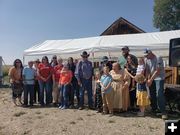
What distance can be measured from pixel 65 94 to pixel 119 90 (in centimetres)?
200

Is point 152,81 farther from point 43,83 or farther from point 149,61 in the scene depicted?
point 43,83

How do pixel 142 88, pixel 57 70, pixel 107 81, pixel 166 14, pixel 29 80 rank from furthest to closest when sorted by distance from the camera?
pixel 166 14 < pixel 29 80 < pixel 57 70 < pixel 107 81 < pixel 142 88

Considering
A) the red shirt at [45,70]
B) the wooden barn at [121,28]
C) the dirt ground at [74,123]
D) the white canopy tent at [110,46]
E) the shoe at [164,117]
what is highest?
the wooden barn at [121,28]

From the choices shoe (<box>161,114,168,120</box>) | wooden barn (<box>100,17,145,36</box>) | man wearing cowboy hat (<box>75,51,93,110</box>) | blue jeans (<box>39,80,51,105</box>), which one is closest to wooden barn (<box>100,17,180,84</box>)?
wooden barn (<box>100,17,145,36</box>)

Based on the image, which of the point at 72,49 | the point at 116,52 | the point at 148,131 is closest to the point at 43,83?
the point at 72,49

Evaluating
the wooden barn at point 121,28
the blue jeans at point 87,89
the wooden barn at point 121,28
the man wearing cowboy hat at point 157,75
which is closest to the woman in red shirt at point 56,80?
the blue jeans at point 87,89

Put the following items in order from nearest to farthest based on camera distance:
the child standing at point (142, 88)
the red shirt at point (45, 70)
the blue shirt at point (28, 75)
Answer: the child standing at point (142, 88) < the red shirt at point (45, 70) < the blue shirt at point (28, 75)

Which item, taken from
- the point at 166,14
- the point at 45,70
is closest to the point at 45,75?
the point at 45,70

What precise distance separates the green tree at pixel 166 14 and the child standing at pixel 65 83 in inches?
1551

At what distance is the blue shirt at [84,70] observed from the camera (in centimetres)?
990

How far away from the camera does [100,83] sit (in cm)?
917

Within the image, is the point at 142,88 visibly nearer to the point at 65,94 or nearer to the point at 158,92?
the point at 158,92

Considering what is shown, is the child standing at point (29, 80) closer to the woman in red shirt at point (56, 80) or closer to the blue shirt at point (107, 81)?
the woman in red shirt at point (56, 80)

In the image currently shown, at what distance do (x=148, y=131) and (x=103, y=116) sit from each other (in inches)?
79.7
